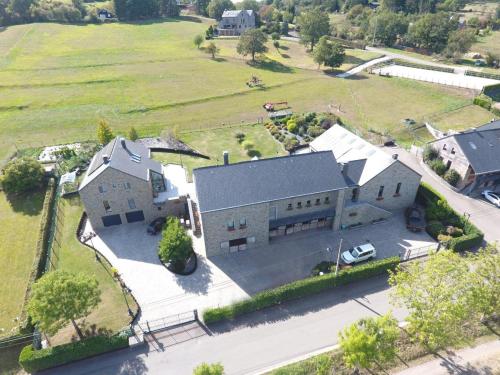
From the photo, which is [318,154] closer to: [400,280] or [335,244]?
[335,244]

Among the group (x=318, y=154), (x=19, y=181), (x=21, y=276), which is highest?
(x=318, y=154)

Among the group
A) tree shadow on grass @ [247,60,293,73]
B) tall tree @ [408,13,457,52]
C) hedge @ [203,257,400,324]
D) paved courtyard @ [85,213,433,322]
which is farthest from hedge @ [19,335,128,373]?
tall tree @ [408,13,457,52]

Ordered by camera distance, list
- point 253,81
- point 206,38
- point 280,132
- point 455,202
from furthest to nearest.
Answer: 1. point 206,38
2. point 253,81
3. point 280,132
4. point 455,202

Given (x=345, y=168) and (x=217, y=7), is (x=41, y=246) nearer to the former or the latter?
(x=345, y=168)

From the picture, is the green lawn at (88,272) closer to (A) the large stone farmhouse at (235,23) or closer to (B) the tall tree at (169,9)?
(A) the large stone farmhouse at (235,23)

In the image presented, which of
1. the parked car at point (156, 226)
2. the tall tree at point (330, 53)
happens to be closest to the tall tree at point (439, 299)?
the parked car at point (156, 226)

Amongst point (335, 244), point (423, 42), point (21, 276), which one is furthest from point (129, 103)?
point (423, 42)
